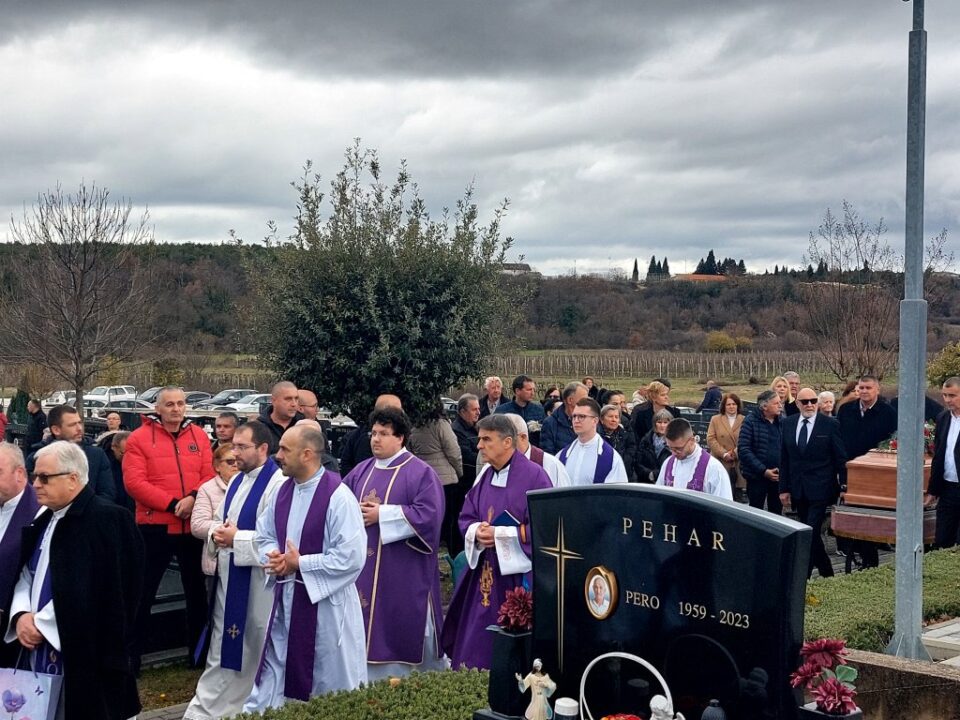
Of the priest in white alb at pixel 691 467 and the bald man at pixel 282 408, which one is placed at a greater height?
the bald man at pixel 282 408

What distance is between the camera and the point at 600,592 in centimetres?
471

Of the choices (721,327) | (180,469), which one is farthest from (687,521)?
(721,327)

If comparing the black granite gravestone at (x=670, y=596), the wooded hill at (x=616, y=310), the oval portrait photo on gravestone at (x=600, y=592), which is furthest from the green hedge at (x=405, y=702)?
the wooded hill at (x=616, y=310)

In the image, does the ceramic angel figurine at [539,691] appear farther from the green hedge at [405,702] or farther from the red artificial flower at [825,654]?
the red artificial flower at [825,654]

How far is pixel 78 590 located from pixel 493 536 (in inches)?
106

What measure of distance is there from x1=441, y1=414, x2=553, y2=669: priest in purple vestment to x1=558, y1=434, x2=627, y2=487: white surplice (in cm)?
161

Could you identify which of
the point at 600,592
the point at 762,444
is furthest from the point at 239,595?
the point at 762,444

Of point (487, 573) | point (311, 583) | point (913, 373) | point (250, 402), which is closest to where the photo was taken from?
point (913, 373)

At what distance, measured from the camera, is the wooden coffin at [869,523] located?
11156 millimetres

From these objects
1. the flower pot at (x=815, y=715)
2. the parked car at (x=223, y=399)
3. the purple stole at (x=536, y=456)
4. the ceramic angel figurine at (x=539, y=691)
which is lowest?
the parked car at (x=223, y=399)

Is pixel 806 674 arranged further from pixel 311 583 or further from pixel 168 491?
pixel 168 491

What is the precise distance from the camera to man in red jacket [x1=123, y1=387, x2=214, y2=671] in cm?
866

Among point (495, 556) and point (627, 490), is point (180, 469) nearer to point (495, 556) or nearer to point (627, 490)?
point (495, 556)

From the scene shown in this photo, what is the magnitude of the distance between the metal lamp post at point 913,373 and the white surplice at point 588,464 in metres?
2.69
